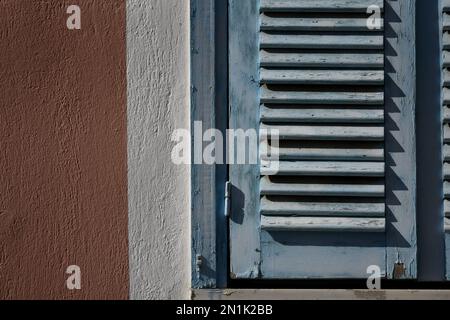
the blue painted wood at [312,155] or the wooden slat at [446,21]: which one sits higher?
the wooden slat at [446,21]

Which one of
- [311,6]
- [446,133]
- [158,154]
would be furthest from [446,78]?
[158,154]

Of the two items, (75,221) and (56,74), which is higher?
(56,74)

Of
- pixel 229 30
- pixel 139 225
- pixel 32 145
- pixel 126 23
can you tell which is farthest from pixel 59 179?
pixel 229 30

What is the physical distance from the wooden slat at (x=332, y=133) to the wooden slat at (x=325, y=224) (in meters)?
0.29

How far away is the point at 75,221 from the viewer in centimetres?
283

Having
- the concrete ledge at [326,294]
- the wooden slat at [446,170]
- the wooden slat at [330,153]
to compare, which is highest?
the wooden slat at [330,153]

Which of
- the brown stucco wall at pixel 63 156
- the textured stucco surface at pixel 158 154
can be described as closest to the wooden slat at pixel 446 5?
the textured stucco surface at pixel 158 154

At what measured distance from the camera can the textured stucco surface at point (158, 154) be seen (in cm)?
283

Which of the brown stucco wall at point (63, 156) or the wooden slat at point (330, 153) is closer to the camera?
the wooden slat at point (330, 153)

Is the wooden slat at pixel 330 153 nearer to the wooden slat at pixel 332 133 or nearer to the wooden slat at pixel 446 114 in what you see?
the wooden slat at pixel 332 133

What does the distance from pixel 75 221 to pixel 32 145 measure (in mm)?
324

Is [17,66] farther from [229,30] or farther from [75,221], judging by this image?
[229,30]

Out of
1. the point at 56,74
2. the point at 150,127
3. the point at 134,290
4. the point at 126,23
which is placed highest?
the point at 126,23

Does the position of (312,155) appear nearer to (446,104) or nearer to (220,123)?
(220,123)
